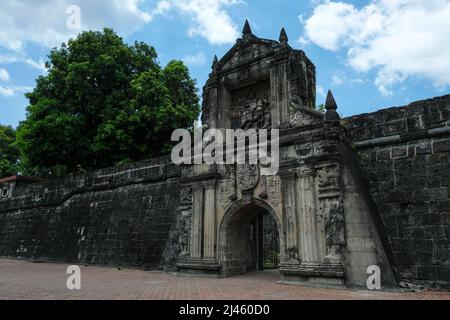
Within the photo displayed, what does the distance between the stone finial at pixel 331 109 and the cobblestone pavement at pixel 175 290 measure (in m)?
3.81

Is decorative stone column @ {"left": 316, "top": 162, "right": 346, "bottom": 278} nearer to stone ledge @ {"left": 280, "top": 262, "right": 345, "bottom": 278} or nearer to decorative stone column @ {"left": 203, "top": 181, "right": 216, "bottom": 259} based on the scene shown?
stone ledge @ {"left": 280, "top": 262, "right": 345, "bottom": 278}

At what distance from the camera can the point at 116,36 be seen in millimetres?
19062

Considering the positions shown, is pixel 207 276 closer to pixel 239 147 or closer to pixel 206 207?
pixel 206 207

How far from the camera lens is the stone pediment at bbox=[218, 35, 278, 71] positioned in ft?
34.4

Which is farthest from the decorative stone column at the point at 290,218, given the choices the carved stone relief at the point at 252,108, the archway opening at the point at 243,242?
the carved stone relief at the point at 252,108

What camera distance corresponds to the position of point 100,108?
1806 centimetres

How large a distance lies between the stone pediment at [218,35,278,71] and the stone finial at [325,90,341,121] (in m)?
2.40

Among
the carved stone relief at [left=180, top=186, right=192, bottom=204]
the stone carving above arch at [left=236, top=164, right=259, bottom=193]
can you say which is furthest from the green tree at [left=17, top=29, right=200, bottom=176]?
the stone carving above arch at [left=236, top=164, right=259, bottom=193]

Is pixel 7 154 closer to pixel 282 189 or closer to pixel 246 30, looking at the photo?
pixel 246 30

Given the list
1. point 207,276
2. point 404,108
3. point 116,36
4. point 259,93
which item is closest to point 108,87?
point 116,36

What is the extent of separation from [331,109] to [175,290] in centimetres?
535

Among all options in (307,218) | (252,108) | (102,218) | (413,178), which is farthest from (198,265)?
(413,178)

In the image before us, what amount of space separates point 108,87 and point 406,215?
1496cm

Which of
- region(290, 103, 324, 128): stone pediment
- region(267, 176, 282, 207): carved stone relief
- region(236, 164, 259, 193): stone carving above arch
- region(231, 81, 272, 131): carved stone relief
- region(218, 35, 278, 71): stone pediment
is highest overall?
region(218, 35, 278, 71): stone pediment
